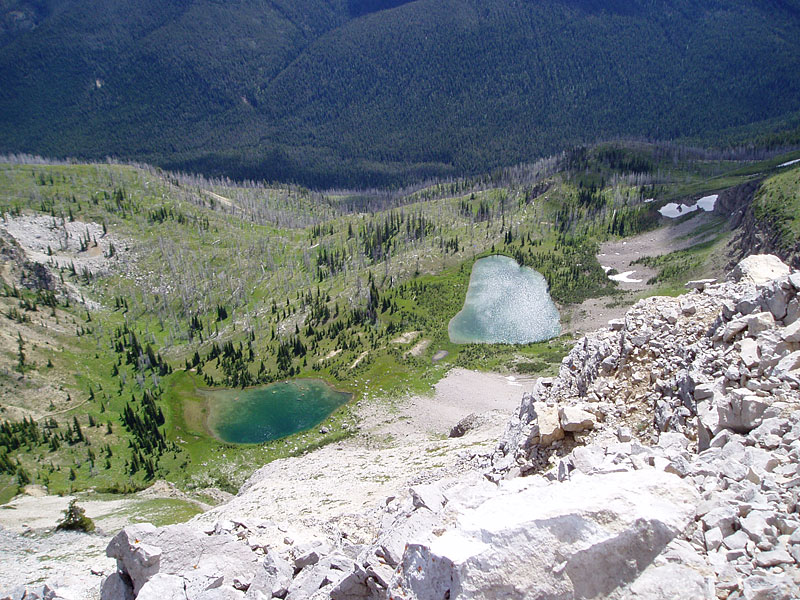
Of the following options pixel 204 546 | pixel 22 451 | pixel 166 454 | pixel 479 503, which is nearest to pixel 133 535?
pixel 204 546

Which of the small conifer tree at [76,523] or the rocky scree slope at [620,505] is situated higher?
the rocky scree slope at [620,505]

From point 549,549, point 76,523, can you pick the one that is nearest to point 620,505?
point 549,549

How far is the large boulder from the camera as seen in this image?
1728 cm

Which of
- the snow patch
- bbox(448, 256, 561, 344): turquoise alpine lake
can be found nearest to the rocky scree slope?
bbox(448, 256, 561, 344): turquoise alpine lake

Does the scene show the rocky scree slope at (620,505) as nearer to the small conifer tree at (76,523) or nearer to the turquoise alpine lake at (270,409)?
the small conifer tree at (76,523)

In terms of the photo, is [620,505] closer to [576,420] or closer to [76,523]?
[576,420]

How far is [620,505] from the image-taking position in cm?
1859

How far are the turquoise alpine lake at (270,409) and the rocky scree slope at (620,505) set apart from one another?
98920 mm

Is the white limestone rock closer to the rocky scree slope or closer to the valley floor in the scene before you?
the rocky scree slope

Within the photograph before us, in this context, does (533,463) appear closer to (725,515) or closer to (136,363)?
(725,515)

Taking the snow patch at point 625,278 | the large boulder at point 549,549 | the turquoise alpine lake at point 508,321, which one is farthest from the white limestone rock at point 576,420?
the snow patch at point 625,278

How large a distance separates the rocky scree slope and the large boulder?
0.04 m

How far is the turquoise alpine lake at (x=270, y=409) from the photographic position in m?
138

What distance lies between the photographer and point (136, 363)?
625 feet
